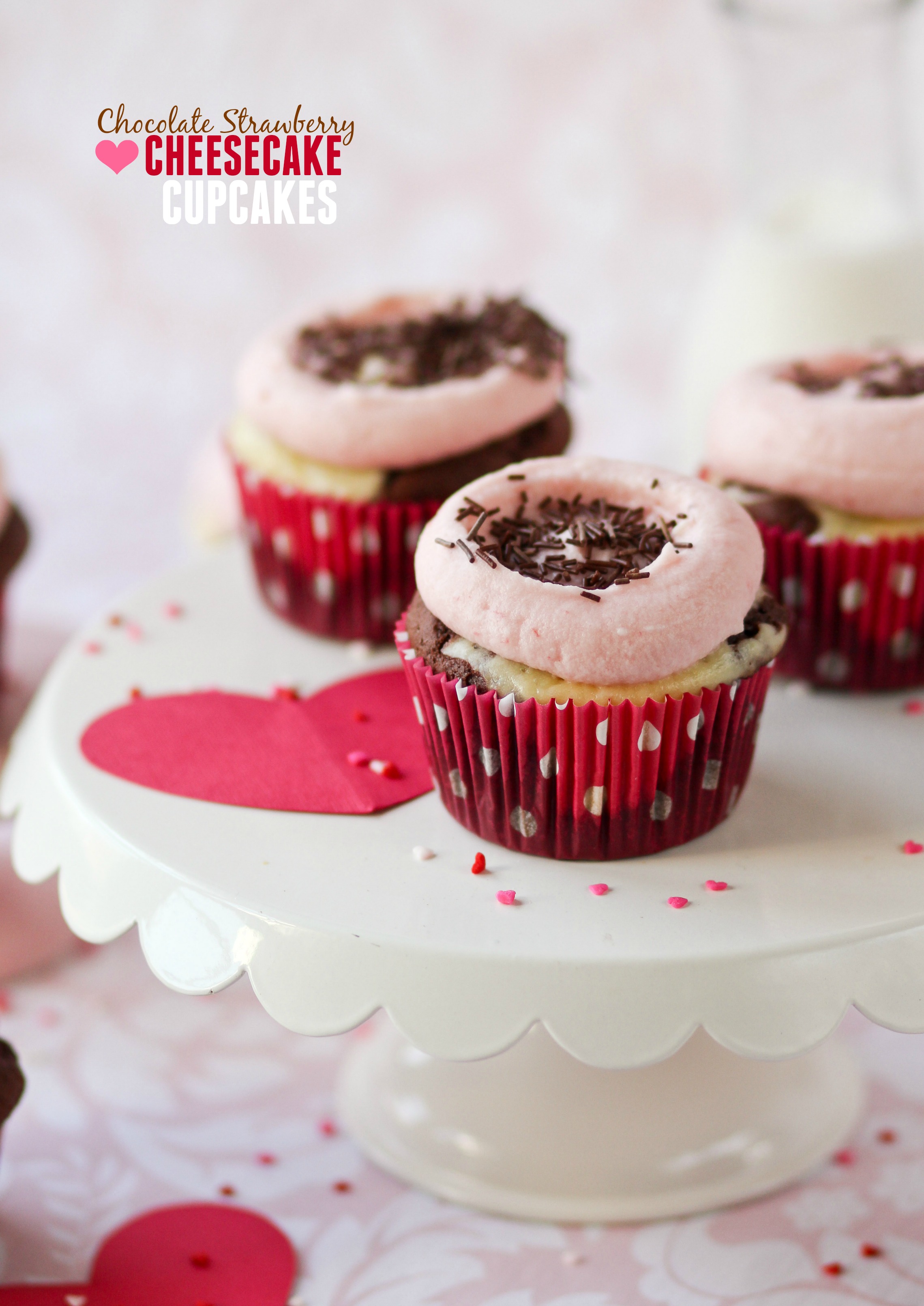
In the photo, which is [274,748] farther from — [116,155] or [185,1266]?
[116,155]

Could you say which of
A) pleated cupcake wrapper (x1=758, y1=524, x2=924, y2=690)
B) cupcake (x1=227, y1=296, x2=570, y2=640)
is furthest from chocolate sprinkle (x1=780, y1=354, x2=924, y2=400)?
cupcake (x1=227, y1=296, x2=570, y2=640)

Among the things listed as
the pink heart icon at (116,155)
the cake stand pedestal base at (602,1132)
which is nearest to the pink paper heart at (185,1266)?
the cake stand pedestal base at (602,1132)

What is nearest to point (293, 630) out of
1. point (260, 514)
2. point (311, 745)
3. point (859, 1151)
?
point (260, 514)

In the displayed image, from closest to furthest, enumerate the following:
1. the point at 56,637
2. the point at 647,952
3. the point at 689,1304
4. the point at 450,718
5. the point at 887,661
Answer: the point at 647,952
the point at 450,718
the point at 689,1304
the point at 887,661
the point at 56,637

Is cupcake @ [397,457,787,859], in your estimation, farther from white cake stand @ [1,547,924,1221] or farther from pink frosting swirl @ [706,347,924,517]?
pink frosting swirl @ [706,347,924,517]

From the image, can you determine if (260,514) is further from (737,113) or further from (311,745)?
(737,113)

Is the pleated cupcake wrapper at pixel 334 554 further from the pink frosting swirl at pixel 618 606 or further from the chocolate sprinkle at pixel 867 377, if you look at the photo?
the chocolate sprinkle at pixel 867 377
